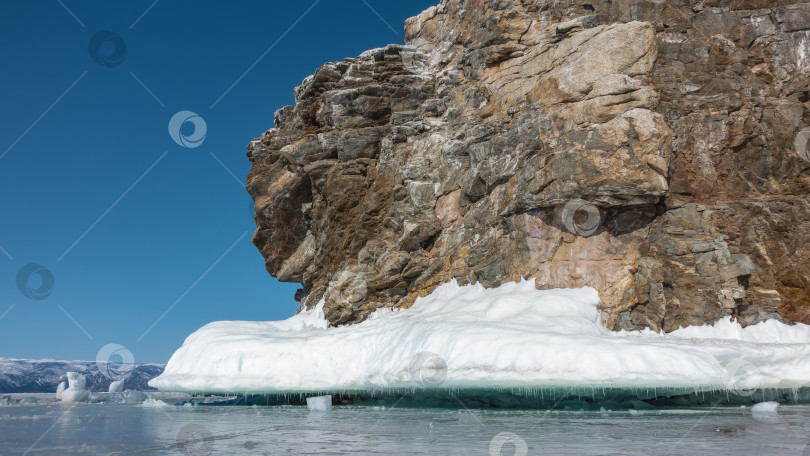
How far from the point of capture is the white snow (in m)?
15.9

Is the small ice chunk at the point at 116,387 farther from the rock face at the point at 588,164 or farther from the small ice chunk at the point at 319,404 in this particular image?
the small ice chunk at the point at 319,404

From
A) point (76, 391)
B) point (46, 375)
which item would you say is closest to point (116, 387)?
point (76, 391)

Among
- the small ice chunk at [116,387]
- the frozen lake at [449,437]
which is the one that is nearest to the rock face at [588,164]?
the frozen lake at [449,437]

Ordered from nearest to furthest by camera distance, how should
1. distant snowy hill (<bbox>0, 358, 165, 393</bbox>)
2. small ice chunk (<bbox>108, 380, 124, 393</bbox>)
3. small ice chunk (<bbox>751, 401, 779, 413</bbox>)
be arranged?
small ice chunk (<bbox>751, 401, 779, 413</bbox>) < small ice chunk (<bbox>108, 380, 124, 393</bbox>) < distant snowy hill (<bbox>0, 358, 165, 393</bbox>)

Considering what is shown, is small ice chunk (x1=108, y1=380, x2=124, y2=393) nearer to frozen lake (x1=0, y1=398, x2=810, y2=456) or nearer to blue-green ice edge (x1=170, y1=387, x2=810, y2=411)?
blue-green ice edge (x1=170, y1=387, x2=810, y2=411)

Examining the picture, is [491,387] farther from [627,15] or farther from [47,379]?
[47,379]

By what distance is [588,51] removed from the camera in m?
24.6

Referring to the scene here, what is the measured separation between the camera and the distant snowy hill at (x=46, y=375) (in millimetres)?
96062

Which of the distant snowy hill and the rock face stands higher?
the rock face

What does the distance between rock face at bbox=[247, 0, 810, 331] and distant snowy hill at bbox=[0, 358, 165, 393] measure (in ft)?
253

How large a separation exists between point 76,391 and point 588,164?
34104 mm

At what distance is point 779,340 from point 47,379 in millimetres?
112945

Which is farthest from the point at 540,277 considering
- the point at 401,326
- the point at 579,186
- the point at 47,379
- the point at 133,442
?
the point at 47,379

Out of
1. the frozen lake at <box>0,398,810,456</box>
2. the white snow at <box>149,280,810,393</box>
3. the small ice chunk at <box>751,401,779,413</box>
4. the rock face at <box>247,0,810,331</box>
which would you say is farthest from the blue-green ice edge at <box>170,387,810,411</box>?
the rock face at <box>247,0,810,331</box>
